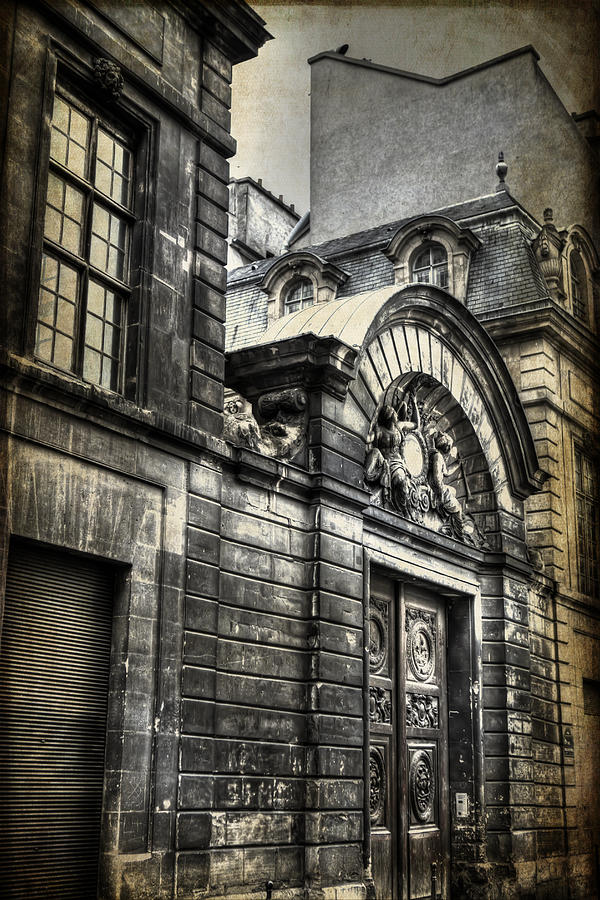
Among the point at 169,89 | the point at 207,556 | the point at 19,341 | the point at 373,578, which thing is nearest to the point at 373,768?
the point at 373,578

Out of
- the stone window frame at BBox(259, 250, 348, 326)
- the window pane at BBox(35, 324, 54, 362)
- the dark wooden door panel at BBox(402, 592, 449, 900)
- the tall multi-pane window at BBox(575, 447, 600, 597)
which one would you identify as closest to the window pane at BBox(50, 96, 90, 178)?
the window pane at BBox(35, 324, 54, 362)

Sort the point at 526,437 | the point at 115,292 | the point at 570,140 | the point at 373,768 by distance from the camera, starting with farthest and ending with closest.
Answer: the point at 570,140 → the point at 526,437 → the point at 373,768 → the point at 115,292

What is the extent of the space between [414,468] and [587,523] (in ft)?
23.2

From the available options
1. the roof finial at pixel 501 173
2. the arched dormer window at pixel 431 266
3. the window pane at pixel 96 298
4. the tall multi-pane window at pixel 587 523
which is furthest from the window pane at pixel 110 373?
the roof finial at pixel 501 173

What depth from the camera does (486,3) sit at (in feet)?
38.0

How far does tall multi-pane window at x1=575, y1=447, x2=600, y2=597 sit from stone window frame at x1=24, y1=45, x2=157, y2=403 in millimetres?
12148

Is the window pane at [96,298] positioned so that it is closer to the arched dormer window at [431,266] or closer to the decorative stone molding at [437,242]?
the decorative stone molding at [437,242]

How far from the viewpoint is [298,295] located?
70.7ft

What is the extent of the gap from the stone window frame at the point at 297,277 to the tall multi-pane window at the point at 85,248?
1061 cm

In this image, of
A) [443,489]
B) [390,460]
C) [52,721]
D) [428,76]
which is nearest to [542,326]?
[443,489]

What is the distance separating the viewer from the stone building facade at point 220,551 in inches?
352

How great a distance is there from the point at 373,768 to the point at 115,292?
6747 millimetres

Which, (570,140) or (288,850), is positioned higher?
(570,140)

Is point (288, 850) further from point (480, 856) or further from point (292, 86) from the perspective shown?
point (292, 86)
